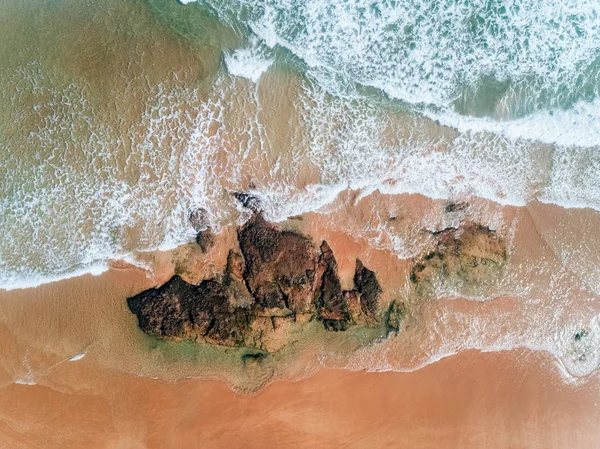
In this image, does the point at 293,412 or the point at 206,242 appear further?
the point at 206,242

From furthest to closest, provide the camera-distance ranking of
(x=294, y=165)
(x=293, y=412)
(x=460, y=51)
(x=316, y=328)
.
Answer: (x=460, y=51) < (x=294, y=165) < (x=316, y=328) < (x=293, y=412)

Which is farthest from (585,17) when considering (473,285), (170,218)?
(170,218)

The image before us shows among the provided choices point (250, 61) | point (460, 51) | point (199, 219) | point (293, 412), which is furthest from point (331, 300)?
point (460, 51)

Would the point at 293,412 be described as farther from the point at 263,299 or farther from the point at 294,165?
the point at 294,165

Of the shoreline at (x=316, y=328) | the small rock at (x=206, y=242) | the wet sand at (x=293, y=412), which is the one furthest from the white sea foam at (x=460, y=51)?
the wet sand at (x=293, y=412)

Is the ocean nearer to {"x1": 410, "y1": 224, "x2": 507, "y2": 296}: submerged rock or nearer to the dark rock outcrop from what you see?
{"x1": 410, "y1": 224, "x2": 507, "y2": 296}: submerged rock

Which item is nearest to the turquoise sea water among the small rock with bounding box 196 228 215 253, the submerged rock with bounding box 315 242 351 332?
the small rock with bounding box 196 228 215 253

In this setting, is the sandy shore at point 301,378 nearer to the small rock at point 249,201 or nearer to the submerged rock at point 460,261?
the submerged rock at point 460,261
